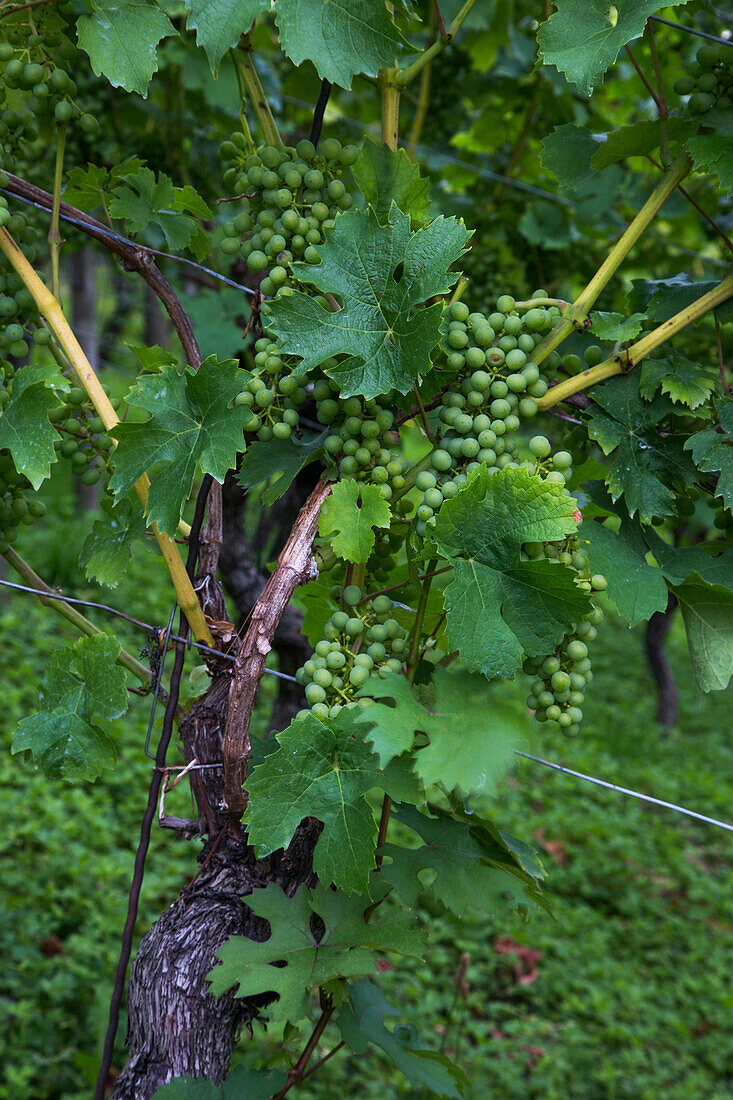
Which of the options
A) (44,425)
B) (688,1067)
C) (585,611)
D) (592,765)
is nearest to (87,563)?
(44,425)

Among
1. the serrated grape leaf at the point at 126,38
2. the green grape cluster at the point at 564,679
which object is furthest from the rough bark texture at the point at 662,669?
the serrated grape leaf at the point at 126,38

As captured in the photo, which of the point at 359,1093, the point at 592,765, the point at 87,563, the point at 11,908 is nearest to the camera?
the point at 87,563

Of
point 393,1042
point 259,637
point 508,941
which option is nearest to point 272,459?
point 259,637

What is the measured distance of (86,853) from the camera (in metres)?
3.01

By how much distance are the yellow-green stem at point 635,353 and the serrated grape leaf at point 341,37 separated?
1.50ft

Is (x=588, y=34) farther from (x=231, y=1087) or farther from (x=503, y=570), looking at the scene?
(x=231, y=1087)

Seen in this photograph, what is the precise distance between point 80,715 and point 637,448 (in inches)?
33.6

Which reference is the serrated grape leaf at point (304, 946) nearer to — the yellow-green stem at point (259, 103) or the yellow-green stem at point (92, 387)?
the yellow-green stem at point (92, 387)

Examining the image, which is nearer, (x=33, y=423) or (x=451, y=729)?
(x=451, y=729)

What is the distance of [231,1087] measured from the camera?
3.46 ft

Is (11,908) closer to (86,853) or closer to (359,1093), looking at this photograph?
(86,853)

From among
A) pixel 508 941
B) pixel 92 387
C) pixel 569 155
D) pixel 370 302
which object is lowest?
pixel 508 941

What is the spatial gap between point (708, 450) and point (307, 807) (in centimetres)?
68

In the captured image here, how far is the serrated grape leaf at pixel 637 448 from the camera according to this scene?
109 cm
